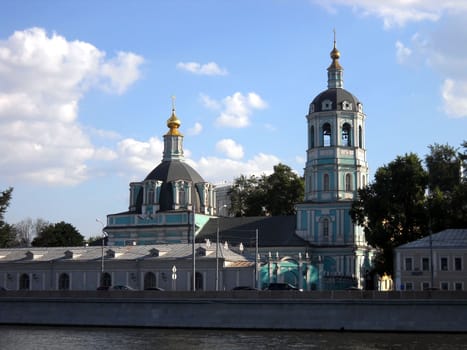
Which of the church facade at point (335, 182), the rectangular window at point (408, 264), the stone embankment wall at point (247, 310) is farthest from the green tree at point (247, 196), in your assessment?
the stone embankment wall at point (247, 310)

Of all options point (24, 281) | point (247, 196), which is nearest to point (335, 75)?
point (247, 196)

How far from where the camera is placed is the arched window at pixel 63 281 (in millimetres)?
76438

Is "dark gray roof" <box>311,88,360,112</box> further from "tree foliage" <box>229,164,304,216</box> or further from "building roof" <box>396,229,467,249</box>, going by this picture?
"building roof" <box>396,229,467,249</box>

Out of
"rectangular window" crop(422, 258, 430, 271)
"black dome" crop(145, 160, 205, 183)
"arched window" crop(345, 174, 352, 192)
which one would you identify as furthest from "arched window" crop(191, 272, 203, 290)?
"black dome" crop(145, 160, 205, 183)

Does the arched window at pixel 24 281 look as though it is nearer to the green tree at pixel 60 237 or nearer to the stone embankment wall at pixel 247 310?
the stone embankment wall at pixel 247 310

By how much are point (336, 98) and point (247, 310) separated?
35.2 meters

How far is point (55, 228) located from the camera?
10419 centimetres

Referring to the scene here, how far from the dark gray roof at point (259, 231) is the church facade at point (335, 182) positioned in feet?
4.39

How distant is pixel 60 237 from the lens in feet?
339

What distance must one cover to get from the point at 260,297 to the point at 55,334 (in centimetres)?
1280

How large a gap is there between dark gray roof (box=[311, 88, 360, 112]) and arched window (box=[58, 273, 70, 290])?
28.9 meters

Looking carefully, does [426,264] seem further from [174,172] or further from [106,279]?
[174,172]

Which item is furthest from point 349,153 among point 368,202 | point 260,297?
point 260,297

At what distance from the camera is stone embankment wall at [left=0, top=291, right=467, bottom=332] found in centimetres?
5175
